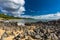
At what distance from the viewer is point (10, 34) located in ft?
57.5

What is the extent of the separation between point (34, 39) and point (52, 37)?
1519mm

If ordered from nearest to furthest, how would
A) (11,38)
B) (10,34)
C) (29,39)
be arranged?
(29,39), (11,38), (10,34)

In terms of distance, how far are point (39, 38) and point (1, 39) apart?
10.4 ft

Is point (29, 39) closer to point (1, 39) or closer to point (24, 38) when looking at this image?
point (24, 38)

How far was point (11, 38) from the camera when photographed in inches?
629

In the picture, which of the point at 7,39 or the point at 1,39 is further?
the point at 7,39

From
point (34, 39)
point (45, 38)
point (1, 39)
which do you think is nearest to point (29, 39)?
point (34, 39)

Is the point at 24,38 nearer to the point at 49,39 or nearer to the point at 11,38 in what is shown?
the point at 11,38

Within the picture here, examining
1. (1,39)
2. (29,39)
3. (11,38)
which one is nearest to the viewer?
(1,39)

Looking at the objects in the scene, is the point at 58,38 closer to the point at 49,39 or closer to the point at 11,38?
the point at 49,39

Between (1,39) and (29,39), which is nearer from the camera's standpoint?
(1,39)

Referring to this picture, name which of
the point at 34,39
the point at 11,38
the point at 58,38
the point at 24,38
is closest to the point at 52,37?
the point at 58,38

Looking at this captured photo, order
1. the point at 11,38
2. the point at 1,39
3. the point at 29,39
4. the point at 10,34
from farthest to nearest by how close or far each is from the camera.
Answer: the point at 10,34 → the point at 11,38 → the point at 29,39 → the point at 1,39

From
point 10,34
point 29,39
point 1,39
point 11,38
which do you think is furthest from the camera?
point 10,34
